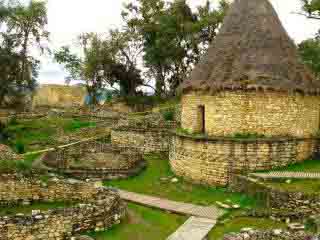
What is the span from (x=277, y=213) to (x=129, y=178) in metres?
6.77

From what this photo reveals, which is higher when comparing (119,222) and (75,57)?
(75,57)

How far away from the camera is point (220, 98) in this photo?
616 inches

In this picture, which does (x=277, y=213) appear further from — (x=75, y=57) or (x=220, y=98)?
(x=75, y=57)

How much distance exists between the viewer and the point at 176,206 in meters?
13.0

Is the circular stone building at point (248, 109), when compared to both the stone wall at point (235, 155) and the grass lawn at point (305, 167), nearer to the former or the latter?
the stone wall at point (235, 155)

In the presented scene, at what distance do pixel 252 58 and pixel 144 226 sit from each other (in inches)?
310

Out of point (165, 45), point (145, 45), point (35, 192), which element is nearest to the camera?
point (35, 192)

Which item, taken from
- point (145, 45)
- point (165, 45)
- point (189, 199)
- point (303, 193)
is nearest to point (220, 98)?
point (189, 199)

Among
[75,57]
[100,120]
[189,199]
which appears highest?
[75,57]

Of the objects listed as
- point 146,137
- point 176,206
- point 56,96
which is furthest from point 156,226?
point 56,96

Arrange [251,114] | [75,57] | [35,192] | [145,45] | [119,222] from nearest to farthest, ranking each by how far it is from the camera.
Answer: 1. [119,222]
2. [35,192]
3. [251,114]
4. [145,45]
5. [75,57]

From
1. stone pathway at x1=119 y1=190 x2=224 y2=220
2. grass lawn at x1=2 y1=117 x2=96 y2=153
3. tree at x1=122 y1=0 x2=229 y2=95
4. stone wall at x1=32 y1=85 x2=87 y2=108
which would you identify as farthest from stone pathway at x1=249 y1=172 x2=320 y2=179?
stone wall at x1=32 y1=85 x2=87 y2=108

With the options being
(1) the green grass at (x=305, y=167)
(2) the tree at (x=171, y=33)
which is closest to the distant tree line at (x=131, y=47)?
(2) the tree at (x=171, y=33)

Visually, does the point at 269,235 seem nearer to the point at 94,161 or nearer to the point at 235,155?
the point at 235,155
